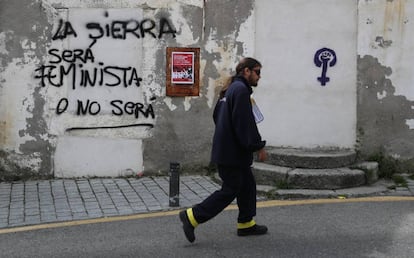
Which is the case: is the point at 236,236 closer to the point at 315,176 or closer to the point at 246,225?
the point at 246,225

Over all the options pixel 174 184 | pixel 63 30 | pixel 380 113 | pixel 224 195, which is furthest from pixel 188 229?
pixel 380 113

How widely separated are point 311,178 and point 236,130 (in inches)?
104

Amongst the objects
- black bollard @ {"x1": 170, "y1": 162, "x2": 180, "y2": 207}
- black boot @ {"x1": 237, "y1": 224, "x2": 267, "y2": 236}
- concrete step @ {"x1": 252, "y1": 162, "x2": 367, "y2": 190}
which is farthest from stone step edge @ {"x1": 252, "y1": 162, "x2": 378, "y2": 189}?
black boot @ {"x1": 237, "y1": 224, "x2": 267, "y2": 236}

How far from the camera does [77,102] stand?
9086 millimetres

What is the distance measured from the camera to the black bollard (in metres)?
7.39

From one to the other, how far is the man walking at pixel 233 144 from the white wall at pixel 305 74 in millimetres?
3054

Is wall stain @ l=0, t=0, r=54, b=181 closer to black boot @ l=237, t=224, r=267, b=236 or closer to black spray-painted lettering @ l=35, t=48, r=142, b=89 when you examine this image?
black spray-painted lettering @ l=35, t=48, r=142, b=89

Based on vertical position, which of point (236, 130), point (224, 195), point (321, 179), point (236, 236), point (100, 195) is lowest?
point (236, 236)

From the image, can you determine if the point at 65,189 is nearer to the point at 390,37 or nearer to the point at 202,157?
the point at 202,157

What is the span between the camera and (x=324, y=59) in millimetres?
9266

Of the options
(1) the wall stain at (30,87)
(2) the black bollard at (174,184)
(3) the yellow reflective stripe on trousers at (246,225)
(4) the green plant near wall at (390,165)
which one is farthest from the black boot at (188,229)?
(4) the green plant near wall at (390,165)

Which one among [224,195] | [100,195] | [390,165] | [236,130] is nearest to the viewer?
[236,130]

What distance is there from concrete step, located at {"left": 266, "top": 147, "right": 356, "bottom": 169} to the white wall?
37 cm

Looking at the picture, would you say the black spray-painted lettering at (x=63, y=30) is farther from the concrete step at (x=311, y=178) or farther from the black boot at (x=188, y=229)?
the black boot at (x=188, y=229)
